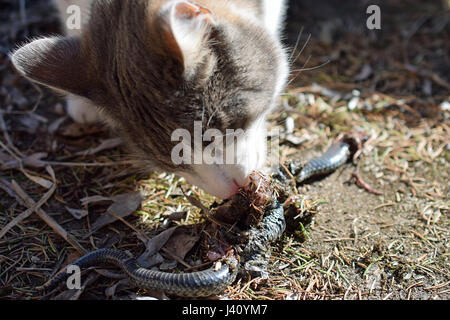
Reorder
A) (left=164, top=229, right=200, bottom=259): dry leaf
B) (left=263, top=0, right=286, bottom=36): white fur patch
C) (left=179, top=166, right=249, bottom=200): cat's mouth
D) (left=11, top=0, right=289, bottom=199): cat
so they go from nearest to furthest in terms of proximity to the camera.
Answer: (left=11, top=0, right=289, bottom=199): cat
(left=179, top=166, right=249, bottom=200): cat's mouth
(left=164, top=229, right=200, bottom=259): dry leaf
(left=263, top=0, right=286, bottom=36): white fur patch

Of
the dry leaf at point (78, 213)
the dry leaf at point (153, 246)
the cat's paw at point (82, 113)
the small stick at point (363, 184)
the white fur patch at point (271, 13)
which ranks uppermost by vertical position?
the white fur patch at point (271, 13)

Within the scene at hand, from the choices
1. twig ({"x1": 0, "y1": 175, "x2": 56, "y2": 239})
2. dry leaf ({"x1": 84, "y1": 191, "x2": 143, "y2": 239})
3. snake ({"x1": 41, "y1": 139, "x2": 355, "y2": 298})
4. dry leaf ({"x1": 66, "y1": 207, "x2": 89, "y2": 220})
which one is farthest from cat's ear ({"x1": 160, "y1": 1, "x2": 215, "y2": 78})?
twig ({"x1": 0, "y1": 175, "x2": 56, "y2": 239})

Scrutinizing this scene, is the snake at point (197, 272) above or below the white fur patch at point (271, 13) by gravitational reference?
below

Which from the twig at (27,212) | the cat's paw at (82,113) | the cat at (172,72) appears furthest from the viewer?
the cat's paw at (82,113)

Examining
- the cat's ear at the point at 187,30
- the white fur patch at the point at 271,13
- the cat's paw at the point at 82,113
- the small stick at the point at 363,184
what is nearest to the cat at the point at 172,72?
the cat's ear at the point at 187,30

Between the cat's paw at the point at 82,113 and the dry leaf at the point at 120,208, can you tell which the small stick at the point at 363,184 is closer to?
the dry leaf at the point at 120,208

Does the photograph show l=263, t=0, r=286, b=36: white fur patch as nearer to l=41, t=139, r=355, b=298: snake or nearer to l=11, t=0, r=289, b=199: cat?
l=11, t=0, r=289, b=199: cat
